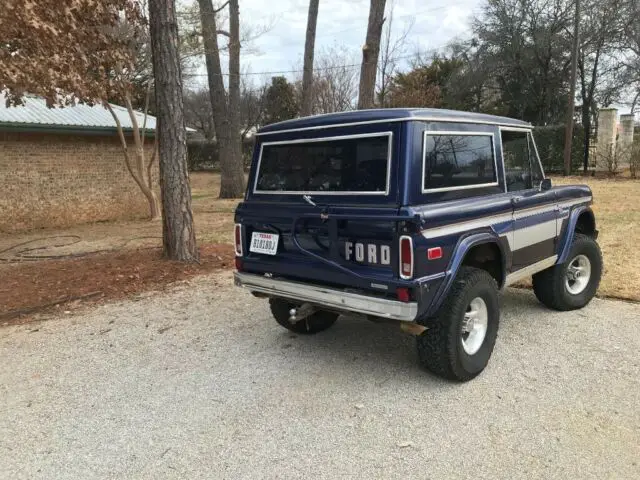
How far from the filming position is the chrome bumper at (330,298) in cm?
349

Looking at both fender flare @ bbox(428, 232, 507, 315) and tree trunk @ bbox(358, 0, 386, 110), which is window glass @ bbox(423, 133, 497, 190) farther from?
tree trunk @ bbox(358, 0, 386, 110)

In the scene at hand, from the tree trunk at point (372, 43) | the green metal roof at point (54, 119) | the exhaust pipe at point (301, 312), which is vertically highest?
the tree trunk at point (372, 43)

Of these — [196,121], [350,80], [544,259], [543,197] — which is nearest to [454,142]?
[543,197]

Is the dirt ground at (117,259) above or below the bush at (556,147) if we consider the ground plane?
below

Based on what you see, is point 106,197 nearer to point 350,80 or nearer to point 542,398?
point 542,398

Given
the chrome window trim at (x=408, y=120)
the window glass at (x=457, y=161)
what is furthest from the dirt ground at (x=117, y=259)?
the chrome window trim at (x=408, y=120)

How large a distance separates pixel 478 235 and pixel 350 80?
34.4 m

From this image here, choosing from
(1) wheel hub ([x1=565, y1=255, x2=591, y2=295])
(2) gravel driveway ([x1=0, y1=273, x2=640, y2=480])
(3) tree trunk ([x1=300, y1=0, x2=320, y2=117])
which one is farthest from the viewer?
(3) tree trunk ([x1=300, y1=0, x2=320, y2=117])

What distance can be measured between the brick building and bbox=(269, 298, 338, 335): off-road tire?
9.64 meters

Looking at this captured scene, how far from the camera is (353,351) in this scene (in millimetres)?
4656

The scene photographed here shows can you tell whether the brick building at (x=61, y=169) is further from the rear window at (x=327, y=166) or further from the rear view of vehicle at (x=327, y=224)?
the rear view of vehicle at (x=327, y=224)

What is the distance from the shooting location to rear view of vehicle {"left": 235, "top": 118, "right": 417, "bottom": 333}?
11.8 feet

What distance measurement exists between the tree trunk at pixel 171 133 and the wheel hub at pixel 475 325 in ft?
16.2

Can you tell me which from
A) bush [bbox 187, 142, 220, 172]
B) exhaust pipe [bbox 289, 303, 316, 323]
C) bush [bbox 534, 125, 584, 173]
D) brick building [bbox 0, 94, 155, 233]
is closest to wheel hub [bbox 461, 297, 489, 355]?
exhaust pipe [bbox 289, 303, 316, 323]
